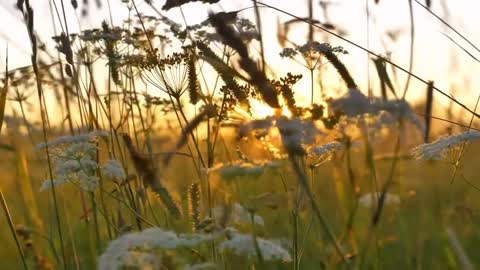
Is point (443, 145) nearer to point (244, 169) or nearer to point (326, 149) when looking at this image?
point (326, 149)

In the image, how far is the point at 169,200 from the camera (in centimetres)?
182

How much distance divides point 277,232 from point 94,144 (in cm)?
146

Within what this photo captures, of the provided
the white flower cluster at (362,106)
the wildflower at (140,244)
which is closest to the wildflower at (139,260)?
the wildflower at (140,244)

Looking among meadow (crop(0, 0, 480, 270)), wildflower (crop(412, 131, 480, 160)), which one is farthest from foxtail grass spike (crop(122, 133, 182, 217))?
wildflower (crop(412, 131, 480, 160))

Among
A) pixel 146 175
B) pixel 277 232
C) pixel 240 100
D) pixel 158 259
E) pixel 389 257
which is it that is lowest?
pixel 389 257

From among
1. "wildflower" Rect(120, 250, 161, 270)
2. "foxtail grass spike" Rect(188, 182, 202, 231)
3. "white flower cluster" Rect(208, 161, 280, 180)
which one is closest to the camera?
"wildflower" Rect(120, 250, 161, 270)

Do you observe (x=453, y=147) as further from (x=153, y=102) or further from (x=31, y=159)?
(x=31, y=159)

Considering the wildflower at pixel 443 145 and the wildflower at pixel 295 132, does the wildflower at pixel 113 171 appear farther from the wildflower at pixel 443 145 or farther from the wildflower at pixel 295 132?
the wildflower at pixel 443 145

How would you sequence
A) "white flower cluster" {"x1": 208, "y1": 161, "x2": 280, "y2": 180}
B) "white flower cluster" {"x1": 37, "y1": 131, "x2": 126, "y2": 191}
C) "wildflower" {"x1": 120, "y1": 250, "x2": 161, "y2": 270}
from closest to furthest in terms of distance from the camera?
1. "wildflower" {"x1": 120, "y1": 250, "x2": 161, "y2": 270}
2. "white flower cluster" {"x1": 208, "y1": 161, "x2": 280, "y2": 180}
3. "white flower cluster" {"x1": 37, "y1": 131, "x2": 126, "y2": 191}

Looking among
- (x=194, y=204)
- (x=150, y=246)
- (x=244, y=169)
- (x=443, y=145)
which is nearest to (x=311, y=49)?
(x=443, y=145)

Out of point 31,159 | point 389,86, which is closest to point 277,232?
point 31,159

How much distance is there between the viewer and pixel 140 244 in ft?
4.61

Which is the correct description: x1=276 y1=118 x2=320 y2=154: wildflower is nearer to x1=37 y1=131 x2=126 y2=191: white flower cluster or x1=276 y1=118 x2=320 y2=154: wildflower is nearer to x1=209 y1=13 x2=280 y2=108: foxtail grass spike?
x1=209 y1=13 x2=280 y2=108: foxtail grass spike

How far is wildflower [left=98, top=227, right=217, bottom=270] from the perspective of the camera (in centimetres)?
139
